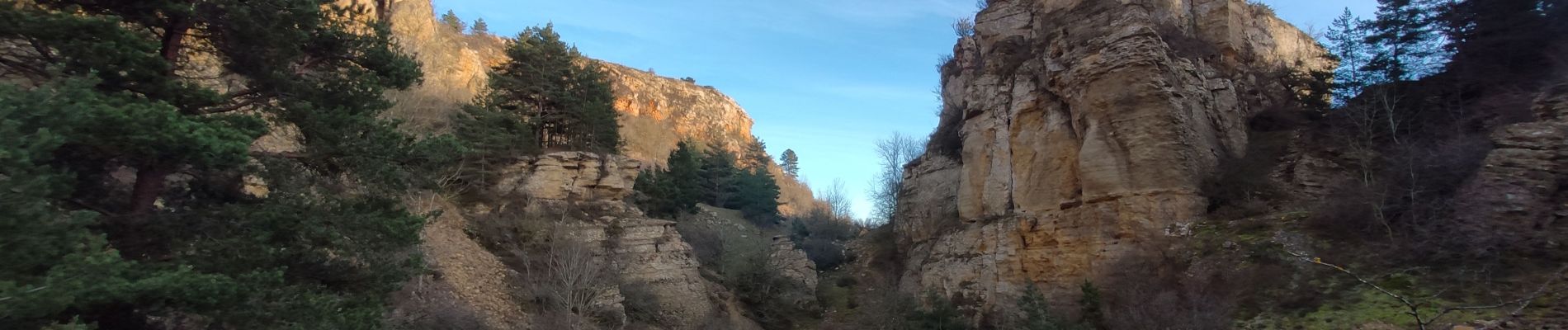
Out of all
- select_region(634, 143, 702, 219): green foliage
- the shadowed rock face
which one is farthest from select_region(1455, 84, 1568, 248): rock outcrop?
select_region(634, 143, 702, 219): green foliage

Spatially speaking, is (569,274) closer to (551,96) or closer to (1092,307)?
(551,96)

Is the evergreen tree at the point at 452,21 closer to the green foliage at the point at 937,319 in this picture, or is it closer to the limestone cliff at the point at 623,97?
the limestone cliff at the point at 623,97

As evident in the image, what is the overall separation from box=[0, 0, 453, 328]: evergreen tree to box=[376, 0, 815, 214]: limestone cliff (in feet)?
Answer: 7.00

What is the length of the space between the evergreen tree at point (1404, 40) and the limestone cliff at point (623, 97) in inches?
903

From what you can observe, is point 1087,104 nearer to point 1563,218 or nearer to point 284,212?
point 1563,218

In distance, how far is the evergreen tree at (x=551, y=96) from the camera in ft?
91.4

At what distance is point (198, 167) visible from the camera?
735cm

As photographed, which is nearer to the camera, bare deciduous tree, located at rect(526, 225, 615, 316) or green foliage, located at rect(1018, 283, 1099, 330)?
green foliage, located at rect(1018, 283, 1099, 330)

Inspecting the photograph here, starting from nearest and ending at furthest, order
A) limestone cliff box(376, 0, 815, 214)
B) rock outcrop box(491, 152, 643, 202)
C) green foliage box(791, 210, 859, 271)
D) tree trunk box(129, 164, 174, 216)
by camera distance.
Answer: tree trunk box(129, 164, 174, 216) → rock outcrop box(491, 152, 643, 202) → limestone cliff box(376, 0, 815, 214) → green foliage box(791, 210, 859, 271)

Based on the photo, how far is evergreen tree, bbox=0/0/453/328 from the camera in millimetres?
5457

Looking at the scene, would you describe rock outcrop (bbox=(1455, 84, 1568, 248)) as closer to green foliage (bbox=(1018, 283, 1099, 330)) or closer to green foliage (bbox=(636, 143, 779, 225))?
green foliage (bbox=(1018, 283, 1099, 330))

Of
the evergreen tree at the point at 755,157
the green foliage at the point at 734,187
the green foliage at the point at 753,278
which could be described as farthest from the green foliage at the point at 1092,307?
the evergreen tree at the point at 755,157

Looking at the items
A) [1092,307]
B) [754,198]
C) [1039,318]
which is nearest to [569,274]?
[1039,318]

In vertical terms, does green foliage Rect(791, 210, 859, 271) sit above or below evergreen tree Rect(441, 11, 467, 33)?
below
